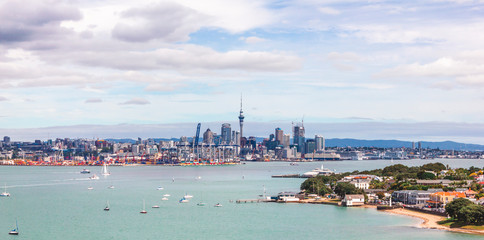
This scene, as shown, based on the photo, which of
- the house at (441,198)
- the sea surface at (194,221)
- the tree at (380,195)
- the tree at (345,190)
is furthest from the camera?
the tree at (345,190)

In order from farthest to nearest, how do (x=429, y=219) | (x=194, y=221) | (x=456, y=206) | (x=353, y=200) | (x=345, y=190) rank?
1. (x=345, y=190)
2. (x=353, y=200)
3. (x=194, y=221)
4. (x=429, y=219)
5. (x=456, y=206)

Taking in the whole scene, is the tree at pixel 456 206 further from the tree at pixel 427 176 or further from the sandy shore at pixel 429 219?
the tree at pixel 427 176

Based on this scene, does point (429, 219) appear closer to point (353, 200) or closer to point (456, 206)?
point (456, 206)

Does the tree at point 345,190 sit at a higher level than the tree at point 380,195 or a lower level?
higher

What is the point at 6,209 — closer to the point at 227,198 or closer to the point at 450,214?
the point at 227,198

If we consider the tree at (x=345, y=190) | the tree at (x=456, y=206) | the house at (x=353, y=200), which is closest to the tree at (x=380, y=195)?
the tree at (x=345, y=190)

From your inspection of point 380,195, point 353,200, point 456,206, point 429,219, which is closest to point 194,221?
point 353,200

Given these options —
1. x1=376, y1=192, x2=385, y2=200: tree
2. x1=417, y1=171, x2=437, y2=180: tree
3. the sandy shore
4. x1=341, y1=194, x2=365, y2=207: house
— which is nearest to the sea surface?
the sandy shore

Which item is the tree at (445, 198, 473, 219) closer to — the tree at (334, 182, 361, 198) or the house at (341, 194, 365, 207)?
the house at (341, 194, 365, 207)

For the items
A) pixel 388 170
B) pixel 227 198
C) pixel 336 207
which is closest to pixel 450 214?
pixel 336 207
